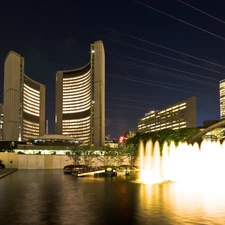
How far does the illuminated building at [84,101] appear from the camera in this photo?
134 metres

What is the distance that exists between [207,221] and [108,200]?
650 cm

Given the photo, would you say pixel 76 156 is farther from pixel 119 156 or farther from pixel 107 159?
pixel 119 156

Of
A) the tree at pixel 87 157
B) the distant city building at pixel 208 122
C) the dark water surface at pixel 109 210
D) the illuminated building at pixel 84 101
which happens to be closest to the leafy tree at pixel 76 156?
the tree at pixel 87 157

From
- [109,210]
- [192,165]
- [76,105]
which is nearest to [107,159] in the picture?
[192,165]

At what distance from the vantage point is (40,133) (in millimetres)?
189375

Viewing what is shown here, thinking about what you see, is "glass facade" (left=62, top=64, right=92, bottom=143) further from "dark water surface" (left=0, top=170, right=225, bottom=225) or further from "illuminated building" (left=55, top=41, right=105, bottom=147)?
"dark water surface" (left=0, top=170, right=225, bottom=225)

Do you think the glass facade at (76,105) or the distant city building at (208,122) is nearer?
the glass facade at (76,105)

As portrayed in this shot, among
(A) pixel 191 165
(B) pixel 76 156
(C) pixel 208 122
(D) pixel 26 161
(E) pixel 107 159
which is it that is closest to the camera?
(A) pixel 191 165

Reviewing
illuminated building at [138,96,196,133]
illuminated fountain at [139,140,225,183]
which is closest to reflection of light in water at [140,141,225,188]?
illuminated fountain at [139,140,225,183]

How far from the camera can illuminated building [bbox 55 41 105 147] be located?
441ft

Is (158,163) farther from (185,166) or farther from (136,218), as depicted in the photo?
(136,218)

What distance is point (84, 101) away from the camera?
518 ft

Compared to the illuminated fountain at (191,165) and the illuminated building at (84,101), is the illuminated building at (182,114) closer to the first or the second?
the illuminated building at (84,101)

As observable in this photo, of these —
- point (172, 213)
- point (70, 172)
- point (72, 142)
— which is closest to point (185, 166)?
point (70, 172)
